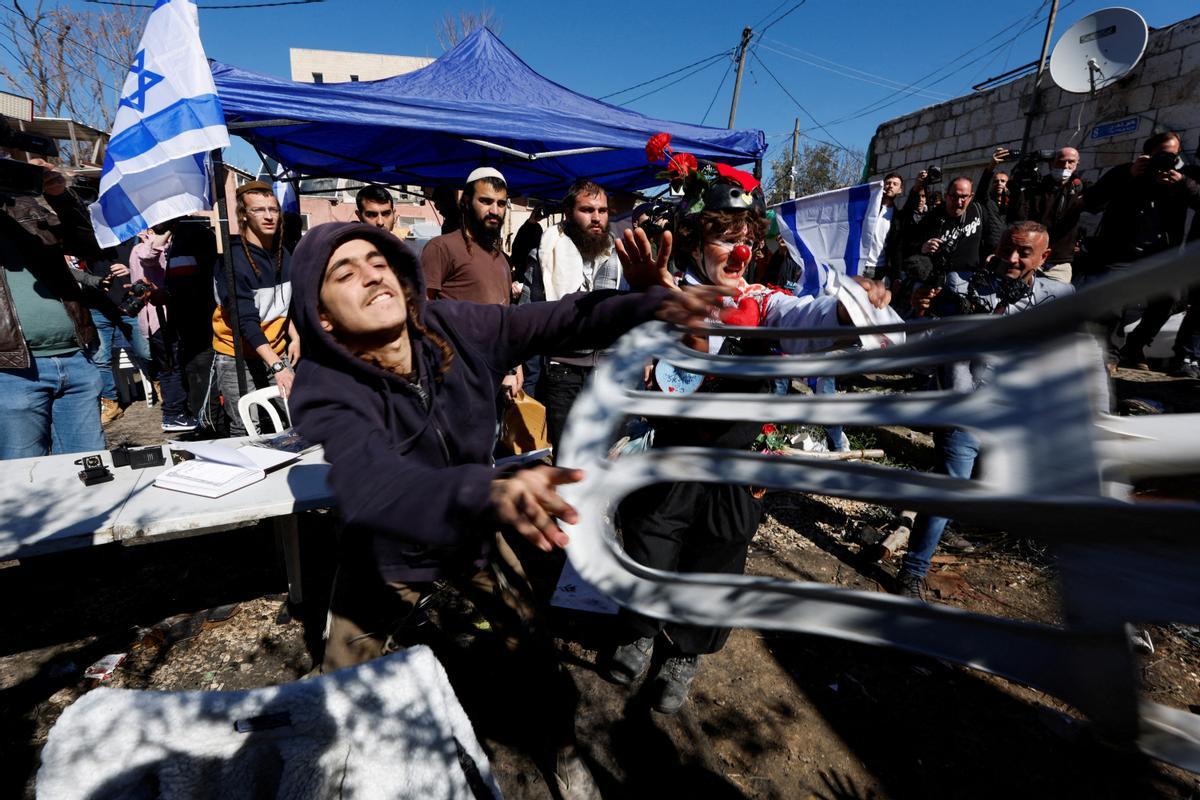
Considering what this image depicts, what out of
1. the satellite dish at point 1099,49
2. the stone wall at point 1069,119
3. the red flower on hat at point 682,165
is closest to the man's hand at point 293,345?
the red flower on hat at point 682,165

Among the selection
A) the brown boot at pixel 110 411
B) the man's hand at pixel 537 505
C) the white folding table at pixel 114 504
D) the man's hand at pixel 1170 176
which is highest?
the man's hand at pixel 1170 176

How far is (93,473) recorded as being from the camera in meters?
2.31

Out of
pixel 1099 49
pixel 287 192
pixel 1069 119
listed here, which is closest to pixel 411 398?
pixel 287 192

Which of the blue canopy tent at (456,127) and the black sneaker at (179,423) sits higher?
the blue canopy tent at (456,127)

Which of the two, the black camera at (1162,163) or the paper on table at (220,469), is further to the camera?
the black camera at (1162,163)

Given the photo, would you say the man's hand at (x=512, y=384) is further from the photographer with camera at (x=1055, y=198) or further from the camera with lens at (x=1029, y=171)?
the camera with lens at (x=1029, y=171)

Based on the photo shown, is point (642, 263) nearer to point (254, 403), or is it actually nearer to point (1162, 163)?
point (254, 403)

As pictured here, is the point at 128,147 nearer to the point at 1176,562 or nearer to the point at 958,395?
the point at 958,395

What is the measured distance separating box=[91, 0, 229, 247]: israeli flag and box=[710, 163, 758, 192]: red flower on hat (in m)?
2.83

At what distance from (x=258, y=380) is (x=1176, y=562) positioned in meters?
4.72

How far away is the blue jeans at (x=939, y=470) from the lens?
9.73ft

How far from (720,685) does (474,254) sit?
118 inches

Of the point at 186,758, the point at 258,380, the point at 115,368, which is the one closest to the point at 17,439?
the point at 258,380

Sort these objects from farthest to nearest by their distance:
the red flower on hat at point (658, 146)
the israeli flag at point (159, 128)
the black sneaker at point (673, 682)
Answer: the red flower on hat at point (658, 146) < the israeli flag at point (159, 128) < the black sneaker at point (673, 682)
